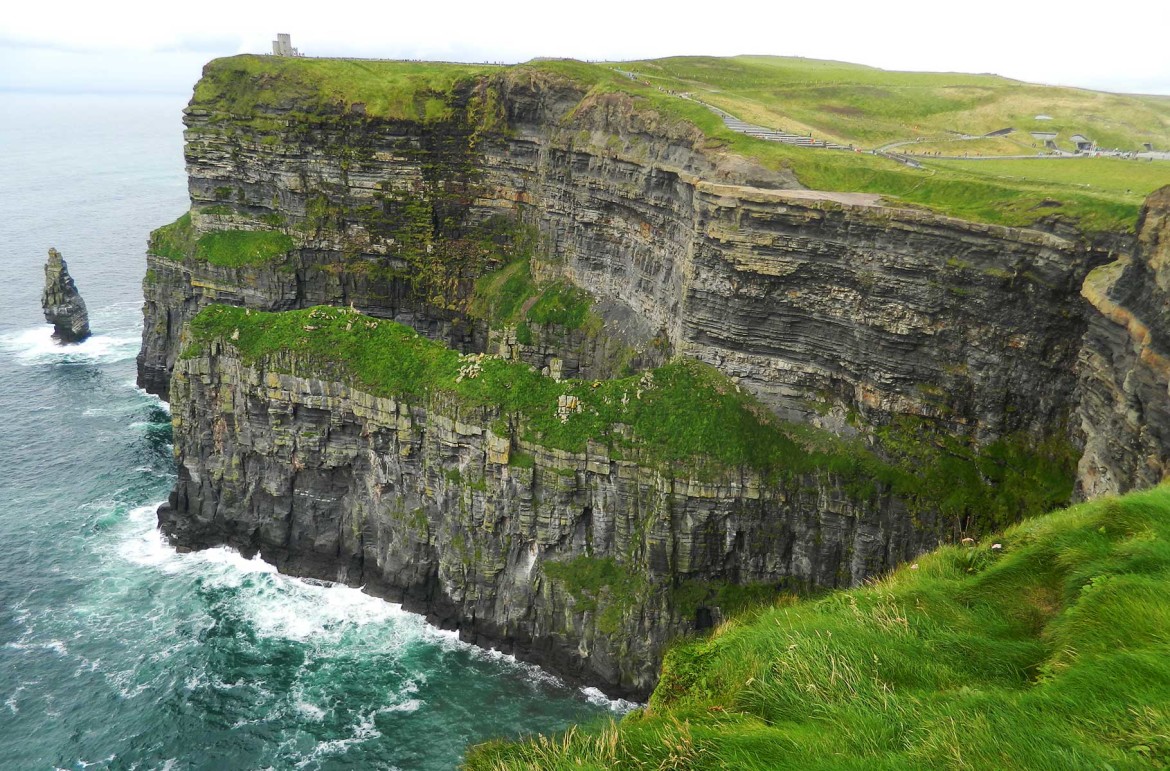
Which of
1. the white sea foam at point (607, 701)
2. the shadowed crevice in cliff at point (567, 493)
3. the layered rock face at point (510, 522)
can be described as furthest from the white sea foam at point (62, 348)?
the white sea foam at point (607, 701)

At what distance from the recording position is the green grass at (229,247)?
74875 millimetres

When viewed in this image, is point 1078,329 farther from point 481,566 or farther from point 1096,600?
point 481,566

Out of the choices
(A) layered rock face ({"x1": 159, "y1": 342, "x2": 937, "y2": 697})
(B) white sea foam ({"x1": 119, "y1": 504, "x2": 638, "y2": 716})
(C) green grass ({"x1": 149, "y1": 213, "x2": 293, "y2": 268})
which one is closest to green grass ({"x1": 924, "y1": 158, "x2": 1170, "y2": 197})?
(A) layered rock face ({"x1": 159, "y1": 342, "x2": 937, "y2": 697})

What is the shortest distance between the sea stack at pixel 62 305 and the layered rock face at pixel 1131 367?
9632 cm

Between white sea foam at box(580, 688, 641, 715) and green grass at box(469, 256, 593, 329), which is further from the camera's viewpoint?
green grass at box(469, 256, 593, 329)

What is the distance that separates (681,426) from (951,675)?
108 feet

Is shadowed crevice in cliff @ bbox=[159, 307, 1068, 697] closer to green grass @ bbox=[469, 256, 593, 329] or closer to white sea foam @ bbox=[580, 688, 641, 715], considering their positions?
white sea foam @ bbox=[580, 688, 641, 715]

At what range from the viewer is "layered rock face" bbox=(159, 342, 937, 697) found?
43.8m

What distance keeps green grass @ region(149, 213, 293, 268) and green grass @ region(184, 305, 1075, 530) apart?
2046cm

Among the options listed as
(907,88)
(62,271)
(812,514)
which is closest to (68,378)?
(62,271)

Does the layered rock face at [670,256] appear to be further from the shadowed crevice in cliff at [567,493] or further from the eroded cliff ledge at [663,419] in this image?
the shadowed crevice in cliff at [567,493]

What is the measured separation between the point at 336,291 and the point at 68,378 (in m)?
32.0

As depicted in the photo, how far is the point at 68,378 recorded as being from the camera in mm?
84312

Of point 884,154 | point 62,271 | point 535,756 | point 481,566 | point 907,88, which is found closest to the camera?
point 535,756
